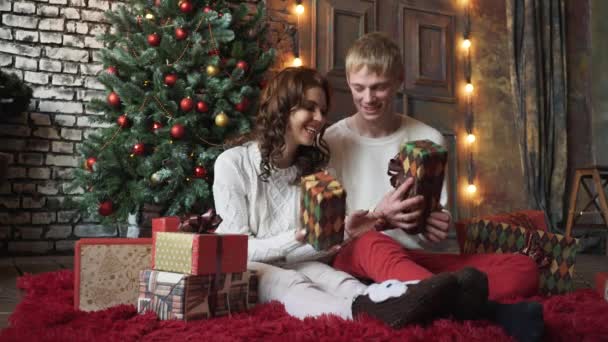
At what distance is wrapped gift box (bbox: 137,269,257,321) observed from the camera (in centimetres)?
130

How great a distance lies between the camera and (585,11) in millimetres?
4660

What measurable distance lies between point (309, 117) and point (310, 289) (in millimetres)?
542

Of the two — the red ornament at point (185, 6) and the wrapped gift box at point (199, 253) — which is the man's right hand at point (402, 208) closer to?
the wrapped gift box at point (199, 253)

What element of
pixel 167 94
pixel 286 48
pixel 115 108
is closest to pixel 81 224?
pixel 115 108

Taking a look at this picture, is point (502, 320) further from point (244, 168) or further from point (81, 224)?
point (81, 224)

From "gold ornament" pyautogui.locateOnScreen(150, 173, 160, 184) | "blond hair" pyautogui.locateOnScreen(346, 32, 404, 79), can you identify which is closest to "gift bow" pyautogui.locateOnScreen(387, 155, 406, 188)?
"blond hair" pyautogui.locateOnScreen(346, 32, 404, 79)

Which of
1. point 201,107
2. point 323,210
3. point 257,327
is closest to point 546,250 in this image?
point 323,210

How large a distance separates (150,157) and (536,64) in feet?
10.4

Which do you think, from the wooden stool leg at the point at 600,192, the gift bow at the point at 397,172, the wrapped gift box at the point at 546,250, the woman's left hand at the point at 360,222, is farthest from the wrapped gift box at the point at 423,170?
the wooden stool leg at the point at 600,192

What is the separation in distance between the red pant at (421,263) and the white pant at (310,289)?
7 cm

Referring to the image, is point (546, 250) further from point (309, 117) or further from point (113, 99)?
point (113, 99)

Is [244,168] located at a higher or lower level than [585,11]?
lower

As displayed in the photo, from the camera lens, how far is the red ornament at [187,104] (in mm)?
2723

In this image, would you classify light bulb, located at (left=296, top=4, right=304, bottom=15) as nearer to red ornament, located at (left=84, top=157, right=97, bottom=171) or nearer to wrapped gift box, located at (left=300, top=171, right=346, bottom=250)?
red ornament, located at (left=84, top=157, right=97, bottom=171)
